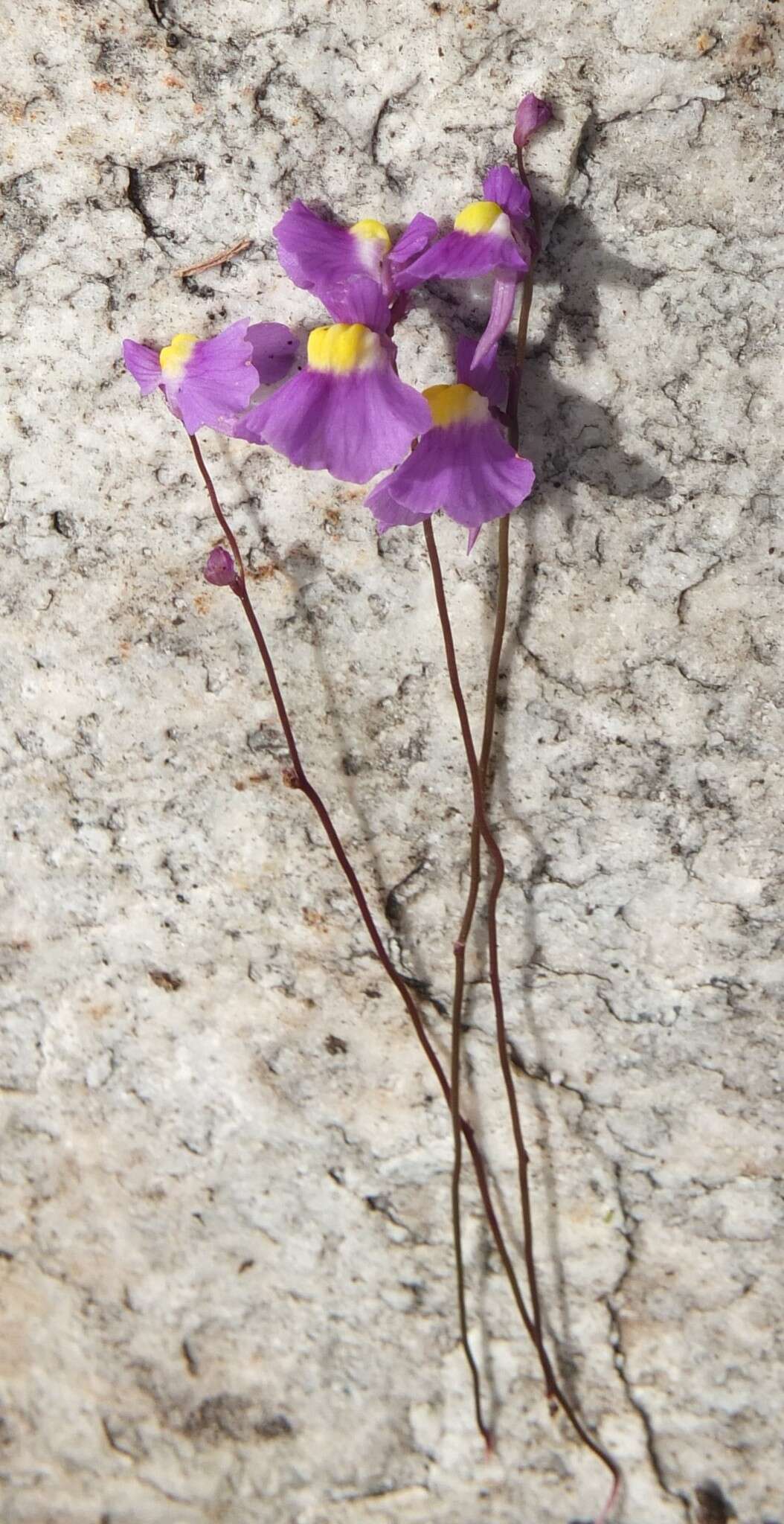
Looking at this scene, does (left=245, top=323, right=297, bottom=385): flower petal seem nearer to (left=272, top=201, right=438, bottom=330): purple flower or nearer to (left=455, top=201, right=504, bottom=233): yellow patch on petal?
(left=272, top=201, right=438, bottom=330): purple flower

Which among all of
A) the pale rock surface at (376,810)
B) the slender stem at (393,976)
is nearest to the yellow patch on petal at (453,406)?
the pale rock surface at (376,810)

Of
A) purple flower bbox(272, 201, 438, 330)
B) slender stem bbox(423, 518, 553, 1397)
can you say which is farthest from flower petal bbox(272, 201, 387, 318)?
slender stem bbox(423, 518, 553, 1397)

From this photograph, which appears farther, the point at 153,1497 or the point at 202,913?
the point at 153,1497

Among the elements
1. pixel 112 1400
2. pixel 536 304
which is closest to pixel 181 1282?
pixel 112 1400

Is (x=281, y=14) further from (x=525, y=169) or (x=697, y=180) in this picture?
(x=697, y=180)

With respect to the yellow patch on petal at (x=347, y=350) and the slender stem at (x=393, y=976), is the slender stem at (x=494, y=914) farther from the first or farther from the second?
the yellow patch on petal at (x=347, y=350)

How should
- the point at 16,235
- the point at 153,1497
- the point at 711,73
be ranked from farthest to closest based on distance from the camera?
the point at 153,1497 < the point at 16,235 < the point at 711,73
